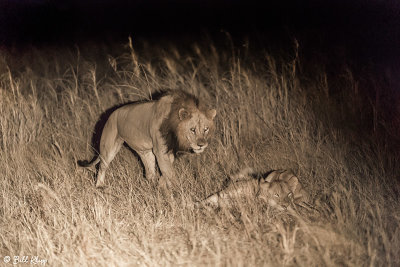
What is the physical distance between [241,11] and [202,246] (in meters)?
8.55

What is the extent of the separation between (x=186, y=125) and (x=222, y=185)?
661 mm

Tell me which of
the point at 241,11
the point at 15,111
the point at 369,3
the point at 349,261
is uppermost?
the point at 241,11

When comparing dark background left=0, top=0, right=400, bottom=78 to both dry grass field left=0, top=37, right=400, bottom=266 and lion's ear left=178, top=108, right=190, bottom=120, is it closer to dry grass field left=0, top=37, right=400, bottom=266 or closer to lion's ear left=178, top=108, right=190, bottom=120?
dry grass field left=0, top=37, right=400, bottom=266

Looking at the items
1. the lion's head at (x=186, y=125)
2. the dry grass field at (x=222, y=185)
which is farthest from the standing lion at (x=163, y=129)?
the dry grass field at (x=222, y=185)

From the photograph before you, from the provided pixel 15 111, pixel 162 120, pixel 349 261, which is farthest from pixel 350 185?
pixel 15 111

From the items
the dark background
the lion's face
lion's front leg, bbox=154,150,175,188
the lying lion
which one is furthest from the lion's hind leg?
the dark background

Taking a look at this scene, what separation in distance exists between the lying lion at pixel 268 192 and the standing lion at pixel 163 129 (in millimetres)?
492

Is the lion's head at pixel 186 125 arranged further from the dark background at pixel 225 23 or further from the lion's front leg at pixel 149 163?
the dark background at pixel 225 23

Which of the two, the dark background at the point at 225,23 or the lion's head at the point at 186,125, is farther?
the dark background at the point at 225,23

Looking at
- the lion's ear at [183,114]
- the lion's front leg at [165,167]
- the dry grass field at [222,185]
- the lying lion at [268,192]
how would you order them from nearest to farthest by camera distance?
the dry grass field at [222,185] < the lying lion at [268,192] < the lion's ear at [183,114] < the lion's front leg at [165,167]

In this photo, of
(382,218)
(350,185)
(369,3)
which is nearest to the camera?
(382,218)

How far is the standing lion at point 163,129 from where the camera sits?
4.56 m

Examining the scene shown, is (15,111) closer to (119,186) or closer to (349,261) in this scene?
(119,186)

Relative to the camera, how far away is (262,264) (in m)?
3.26
